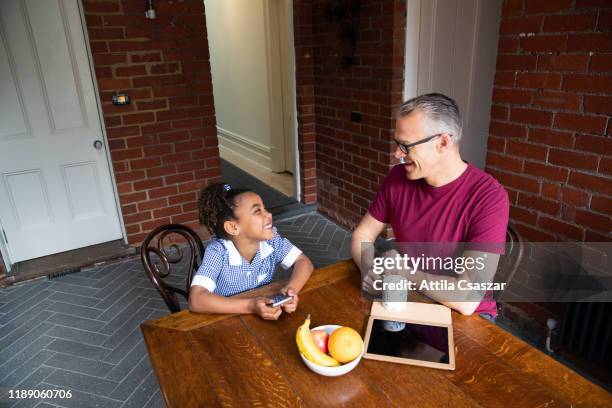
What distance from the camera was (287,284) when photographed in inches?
63.5

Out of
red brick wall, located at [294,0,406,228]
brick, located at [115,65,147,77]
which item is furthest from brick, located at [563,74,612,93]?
brick, located at [115,65,147,77]

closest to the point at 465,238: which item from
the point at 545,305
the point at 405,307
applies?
the point at 405,307

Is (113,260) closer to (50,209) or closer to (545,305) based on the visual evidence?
(50,209)

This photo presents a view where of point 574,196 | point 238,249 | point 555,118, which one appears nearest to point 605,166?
point 574,196

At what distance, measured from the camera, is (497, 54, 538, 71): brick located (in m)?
2.18

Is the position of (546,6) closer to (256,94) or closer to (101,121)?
(101,121)

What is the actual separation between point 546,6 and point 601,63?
15.7 inches

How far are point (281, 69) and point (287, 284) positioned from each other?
4074mm

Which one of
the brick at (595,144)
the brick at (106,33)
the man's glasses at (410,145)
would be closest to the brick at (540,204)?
the brick at (595,144)

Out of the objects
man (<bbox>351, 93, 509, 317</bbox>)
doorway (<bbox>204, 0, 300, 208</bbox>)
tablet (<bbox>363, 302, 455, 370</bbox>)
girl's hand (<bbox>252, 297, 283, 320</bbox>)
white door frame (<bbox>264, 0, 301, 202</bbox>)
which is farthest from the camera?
doorway (<bbox>204, 0, 300, 208</bbox>)

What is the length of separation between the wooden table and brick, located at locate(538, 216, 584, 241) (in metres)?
1.15

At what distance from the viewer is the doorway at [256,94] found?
4.98 metres

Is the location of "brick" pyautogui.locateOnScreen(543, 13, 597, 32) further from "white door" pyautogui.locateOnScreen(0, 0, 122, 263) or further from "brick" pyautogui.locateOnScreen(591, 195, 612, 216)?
"white door" pyautogui.locateOnScreen(0, 0, 122, 263)

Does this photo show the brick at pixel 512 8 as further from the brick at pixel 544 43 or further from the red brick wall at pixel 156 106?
the red brick wall at pixel 156 106
